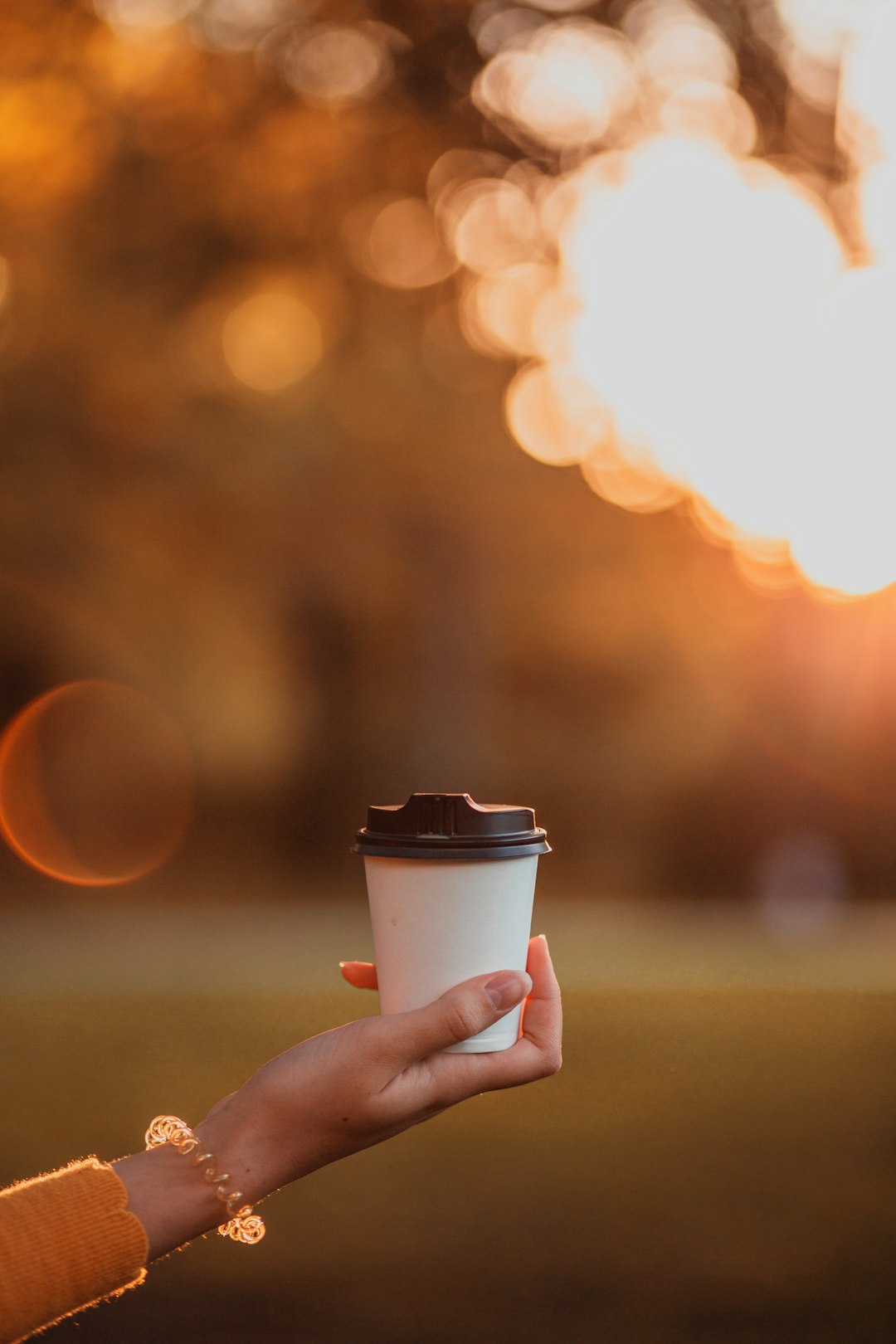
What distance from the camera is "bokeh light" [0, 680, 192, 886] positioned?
984 cm

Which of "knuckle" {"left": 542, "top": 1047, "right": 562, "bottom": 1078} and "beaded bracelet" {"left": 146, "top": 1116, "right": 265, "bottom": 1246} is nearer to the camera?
"beaded bracelet" {"left": 146, "top": 1116, "right": 265, "bottom": 1246}

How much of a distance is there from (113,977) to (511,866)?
5404mm

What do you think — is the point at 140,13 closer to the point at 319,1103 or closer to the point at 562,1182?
the point at 562,1182

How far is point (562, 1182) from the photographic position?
484 cm

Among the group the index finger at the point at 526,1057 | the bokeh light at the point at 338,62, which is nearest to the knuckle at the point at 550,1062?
the index finger at the point at 526,1057

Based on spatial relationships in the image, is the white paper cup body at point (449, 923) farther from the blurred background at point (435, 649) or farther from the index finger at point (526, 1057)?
the blurred background at point (435, 649)

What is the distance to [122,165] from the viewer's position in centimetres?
748

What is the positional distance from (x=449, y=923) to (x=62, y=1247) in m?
0.69

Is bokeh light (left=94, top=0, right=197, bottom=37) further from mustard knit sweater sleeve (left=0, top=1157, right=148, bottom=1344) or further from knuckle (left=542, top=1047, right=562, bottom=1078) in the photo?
mustard knit sweater sleeve (left=0, top=1157, right=148, bottom=1344)

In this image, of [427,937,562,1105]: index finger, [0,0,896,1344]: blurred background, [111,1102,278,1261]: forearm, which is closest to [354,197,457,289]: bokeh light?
[0,0,896,1344]: blurred background

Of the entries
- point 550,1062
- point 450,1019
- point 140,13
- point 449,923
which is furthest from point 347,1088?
point 140,13

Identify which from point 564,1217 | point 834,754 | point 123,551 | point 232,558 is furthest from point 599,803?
point 564,1217

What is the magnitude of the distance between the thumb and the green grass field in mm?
2835

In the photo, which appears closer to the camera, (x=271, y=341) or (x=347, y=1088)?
(x=347, y=1088)
